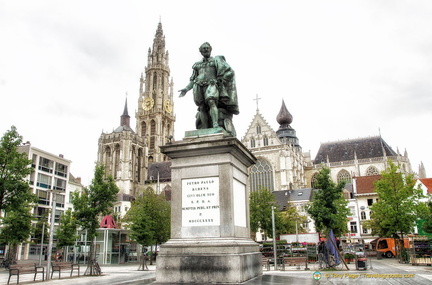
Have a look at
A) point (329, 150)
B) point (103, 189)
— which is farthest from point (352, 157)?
point (103, 189)

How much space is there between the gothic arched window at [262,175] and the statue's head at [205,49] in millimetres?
54723

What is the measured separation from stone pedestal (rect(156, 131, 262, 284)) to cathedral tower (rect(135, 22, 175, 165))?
278 feet

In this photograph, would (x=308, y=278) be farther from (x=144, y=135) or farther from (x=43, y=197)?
(x=144, y=135)

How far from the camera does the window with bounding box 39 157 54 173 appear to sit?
4611cm

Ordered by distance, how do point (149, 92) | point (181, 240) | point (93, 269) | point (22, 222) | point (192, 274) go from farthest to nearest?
point (149, 92), point (22, 222), point (93, 269), point (181, 240), point (192, 274)

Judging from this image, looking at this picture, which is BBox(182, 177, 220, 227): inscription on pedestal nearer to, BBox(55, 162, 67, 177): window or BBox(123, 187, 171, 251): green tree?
BBox(123, 187, 171, 251): green tree

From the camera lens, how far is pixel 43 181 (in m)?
46.2

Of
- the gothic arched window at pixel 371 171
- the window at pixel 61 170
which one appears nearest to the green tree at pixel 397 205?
the window at pixel 61 170

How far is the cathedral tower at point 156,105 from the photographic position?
94.9 m

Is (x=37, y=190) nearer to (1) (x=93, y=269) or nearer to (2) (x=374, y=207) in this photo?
(1) (x=93, y=269)

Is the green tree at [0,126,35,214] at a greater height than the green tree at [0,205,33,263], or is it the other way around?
the green tree at [0,126,35,214]

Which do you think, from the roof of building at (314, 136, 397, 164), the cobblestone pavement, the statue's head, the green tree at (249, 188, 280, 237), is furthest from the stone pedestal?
the roof of building at (314, 136, 397, 164)

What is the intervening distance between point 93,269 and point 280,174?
46.1 m

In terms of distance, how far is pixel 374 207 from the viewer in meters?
29.8
